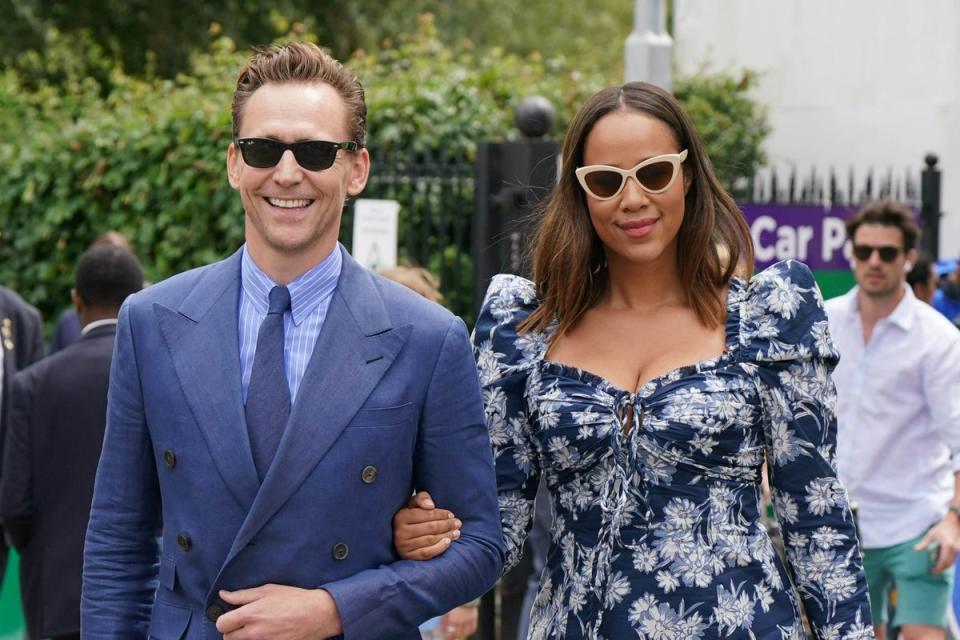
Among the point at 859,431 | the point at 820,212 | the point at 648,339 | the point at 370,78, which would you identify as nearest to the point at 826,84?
the point at 370,78

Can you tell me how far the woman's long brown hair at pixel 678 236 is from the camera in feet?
11.2

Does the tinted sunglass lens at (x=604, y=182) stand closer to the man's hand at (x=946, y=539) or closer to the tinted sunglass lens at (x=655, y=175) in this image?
the tinted sunglass lens at (x=655, y=175)

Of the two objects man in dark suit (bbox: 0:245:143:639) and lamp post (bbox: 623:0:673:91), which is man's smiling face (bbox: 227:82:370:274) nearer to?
man in dark suit (bbox: 0:245:143:639)

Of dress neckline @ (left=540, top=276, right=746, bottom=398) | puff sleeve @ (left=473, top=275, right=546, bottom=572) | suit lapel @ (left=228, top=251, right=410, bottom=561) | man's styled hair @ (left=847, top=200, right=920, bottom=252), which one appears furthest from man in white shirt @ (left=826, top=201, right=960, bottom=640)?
suit lapel @ (left=228, top=251, right=410, bottom=561)

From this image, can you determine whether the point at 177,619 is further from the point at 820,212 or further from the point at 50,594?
the point at 820,212

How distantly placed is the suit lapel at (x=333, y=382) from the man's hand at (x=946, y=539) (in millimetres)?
3746

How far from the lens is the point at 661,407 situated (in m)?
3.24

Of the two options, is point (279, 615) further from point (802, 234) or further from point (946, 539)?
point (802, 234)

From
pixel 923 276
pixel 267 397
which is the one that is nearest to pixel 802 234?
pixel 923 276

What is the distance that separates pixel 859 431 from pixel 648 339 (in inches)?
129

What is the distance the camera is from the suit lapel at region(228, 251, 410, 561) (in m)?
2.67

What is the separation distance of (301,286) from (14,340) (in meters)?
4.41

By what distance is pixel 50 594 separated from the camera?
574 centimetres

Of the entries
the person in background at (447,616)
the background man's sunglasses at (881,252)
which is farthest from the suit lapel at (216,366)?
the background man's sunglasses at (881,252)
